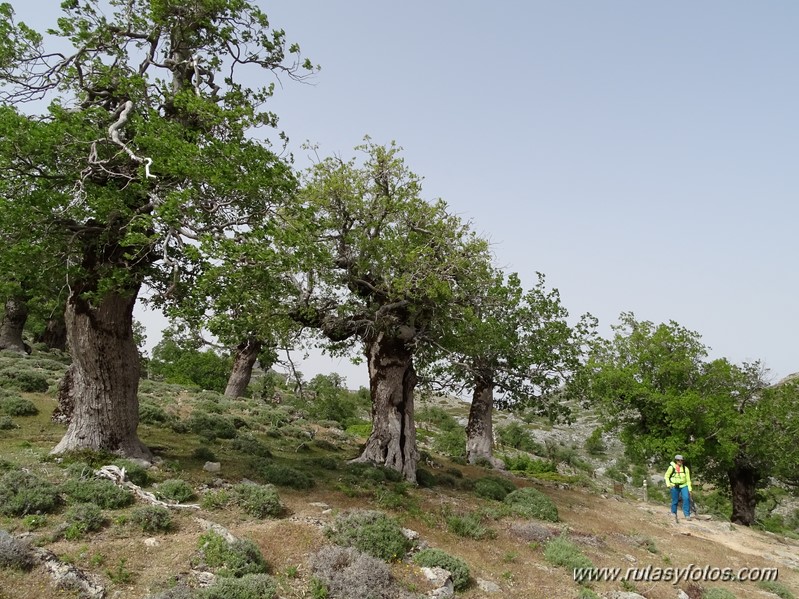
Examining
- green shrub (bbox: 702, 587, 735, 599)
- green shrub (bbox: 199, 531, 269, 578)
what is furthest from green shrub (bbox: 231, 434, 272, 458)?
green shrub (bbox: 702, 587, 735, 599)

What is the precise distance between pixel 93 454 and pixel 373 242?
1073cm

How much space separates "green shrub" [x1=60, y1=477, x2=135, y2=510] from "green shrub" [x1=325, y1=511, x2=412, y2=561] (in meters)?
4.44

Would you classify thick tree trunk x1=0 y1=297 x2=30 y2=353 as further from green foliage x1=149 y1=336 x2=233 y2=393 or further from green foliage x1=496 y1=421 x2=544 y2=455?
green foliage x1=496 y1=421 x2=544 y2=455

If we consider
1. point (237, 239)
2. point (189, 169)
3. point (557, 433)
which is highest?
point (189, 169)

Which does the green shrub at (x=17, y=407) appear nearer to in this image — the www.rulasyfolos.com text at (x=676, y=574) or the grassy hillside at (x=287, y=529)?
the grassy hillside at (x=287, y=529)

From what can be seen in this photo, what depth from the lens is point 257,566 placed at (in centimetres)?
831

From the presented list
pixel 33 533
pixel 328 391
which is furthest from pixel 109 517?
pixel 328 391

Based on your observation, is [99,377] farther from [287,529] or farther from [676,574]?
[676,574]

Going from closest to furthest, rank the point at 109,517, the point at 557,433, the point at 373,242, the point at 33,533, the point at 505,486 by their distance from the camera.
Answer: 1. the point at 33,533
2. the point at 109,517
3. the point at 373,242
4. the point at 505,486
5. the point at 557,433

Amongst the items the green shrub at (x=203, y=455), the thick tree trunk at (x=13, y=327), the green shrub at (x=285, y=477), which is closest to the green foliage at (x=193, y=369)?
the thick tree trunk at (x=13, y=327)

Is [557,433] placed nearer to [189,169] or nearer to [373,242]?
[373,242]

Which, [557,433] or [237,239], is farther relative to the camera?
[557,433]

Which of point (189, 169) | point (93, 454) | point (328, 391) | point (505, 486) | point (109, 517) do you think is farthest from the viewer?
point (328, 391)

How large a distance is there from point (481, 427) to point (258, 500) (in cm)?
2090
